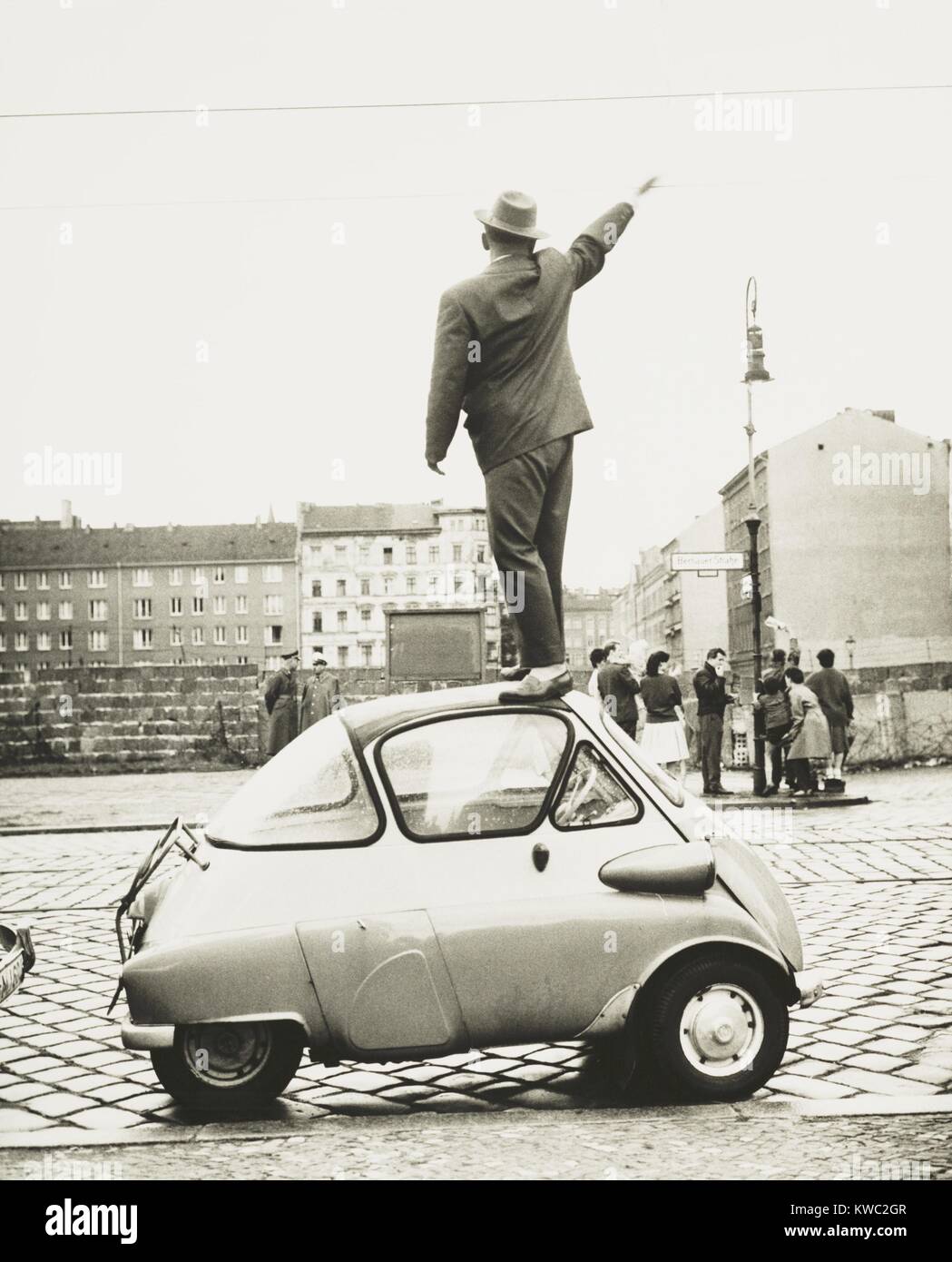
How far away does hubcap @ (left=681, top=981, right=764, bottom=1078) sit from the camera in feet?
15.0

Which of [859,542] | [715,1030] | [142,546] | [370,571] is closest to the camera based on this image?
[715,1030]

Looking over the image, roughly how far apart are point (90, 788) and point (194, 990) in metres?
21.2

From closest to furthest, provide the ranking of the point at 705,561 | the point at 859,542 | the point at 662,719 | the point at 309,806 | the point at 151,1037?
1. the point at 151,1037
2. the point at 309,806
3. the point at 662,719
4. the point at 705,561
5. the point at 859,542

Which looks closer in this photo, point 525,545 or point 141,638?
point 525,545

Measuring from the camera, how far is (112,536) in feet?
407

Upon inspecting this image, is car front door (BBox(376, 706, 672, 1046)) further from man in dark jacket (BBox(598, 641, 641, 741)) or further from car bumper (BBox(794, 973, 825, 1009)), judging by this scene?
man in dark jacket (BBox(598, 641, 641, 741))

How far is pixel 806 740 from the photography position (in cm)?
1727

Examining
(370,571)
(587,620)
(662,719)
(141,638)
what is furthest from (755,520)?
(587,620)

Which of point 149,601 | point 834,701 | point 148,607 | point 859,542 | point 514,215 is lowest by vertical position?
point 834,701

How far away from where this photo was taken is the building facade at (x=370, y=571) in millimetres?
121938

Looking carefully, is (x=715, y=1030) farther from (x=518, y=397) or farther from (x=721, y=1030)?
(x=518, y=397)

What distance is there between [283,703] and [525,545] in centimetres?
1374

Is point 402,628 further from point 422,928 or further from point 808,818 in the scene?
point 422,928
